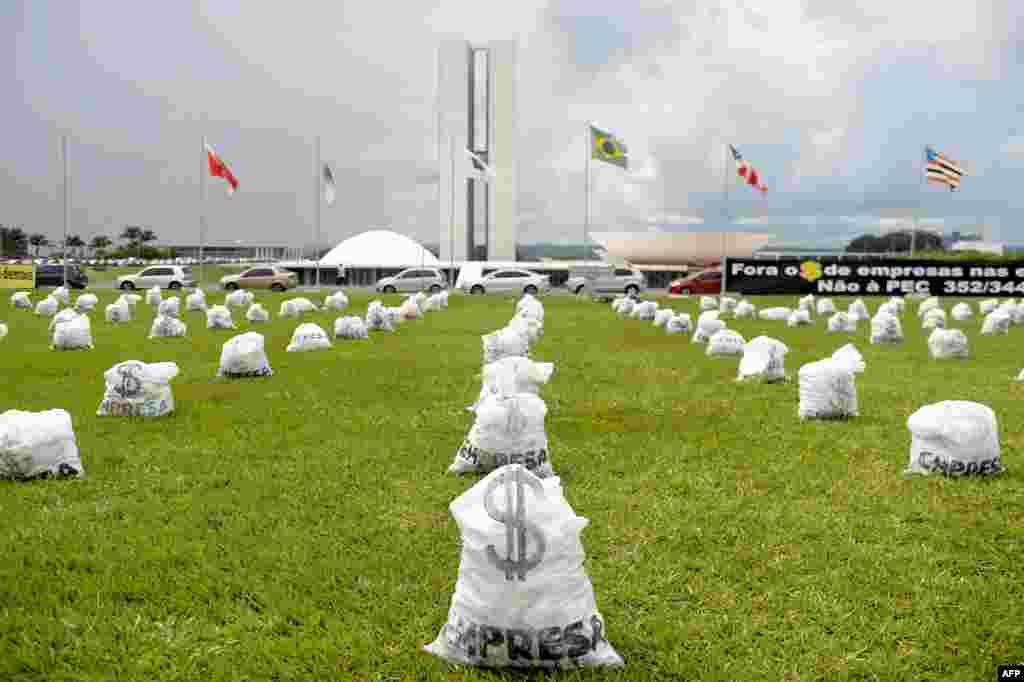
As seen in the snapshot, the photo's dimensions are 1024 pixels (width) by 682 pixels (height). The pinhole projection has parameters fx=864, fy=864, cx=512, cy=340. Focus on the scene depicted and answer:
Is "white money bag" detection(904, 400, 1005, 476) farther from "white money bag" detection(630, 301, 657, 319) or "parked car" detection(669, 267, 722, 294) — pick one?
"parked car" detection(669, 267, 722, 294)

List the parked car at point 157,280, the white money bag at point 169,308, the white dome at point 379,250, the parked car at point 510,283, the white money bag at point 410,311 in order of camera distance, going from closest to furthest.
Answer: the white money bag at point 169,308, the white money bag at point 410,311, the parked car at point 157,280, the parked car at point 510,283, the white dome at point 379,250

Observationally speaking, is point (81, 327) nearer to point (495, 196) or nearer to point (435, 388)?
point (435, 388)

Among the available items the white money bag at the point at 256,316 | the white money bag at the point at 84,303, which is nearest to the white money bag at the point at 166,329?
the white money bag at the point at 256,316

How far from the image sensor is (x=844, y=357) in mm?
9125

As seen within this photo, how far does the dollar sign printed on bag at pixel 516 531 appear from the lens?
3445 millimetres

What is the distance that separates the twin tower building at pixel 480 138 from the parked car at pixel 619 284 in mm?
38533

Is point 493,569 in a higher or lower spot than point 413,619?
higher

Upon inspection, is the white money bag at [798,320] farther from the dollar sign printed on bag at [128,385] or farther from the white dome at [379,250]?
the white dome at [379,250]

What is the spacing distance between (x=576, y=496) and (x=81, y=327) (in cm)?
1213

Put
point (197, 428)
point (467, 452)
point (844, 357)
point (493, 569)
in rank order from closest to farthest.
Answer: point (493, 569), point (467, 452), point (197, 428), point (844, 357)

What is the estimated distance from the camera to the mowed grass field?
3.67m

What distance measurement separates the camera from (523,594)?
11.2 ft

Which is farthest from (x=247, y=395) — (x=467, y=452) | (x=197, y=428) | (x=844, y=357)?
(x=844, y=357)

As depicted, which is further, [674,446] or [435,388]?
[435,388]
